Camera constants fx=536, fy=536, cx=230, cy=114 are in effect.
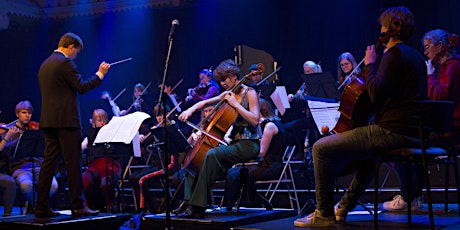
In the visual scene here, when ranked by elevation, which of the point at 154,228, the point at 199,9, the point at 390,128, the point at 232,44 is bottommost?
the point at 154,228

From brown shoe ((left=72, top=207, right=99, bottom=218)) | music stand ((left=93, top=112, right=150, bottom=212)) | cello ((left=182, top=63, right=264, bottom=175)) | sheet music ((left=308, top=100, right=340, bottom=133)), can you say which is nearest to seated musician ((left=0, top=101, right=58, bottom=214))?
music stand ((left=93, top=112, right=150, bottom=212))

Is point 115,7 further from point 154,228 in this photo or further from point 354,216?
point 354,216

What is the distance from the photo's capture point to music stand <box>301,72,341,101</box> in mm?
5961

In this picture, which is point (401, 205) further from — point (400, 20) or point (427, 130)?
point (400, 20)

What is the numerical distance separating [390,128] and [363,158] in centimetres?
27

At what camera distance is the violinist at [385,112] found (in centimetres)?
330

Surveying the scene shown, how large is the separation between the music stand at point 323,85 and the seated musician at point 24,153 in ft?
10.3

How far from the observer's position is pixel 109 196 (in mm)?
6906

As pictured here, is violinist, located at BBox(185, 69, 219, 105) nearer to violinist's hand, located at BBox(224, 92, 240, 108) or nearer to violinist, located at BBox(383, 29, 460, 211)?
violinist's hand, located at BBox(224, 92, 240, 108)

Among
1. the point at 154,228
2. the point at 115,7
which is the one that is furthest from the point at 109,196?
the point at 115,7

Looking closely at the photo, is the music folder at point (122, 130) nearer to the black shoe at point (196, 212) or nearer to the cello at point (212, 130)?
the cello at point (212, 130)

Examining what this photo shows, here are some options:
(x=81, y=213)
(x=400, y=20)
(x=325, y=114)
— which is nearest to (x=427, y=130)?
(x=400, y=20)

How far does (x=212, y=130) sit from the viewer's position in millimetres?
4840

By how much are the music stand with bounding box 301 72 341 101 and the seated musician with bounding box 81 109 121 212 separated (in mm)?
2617
